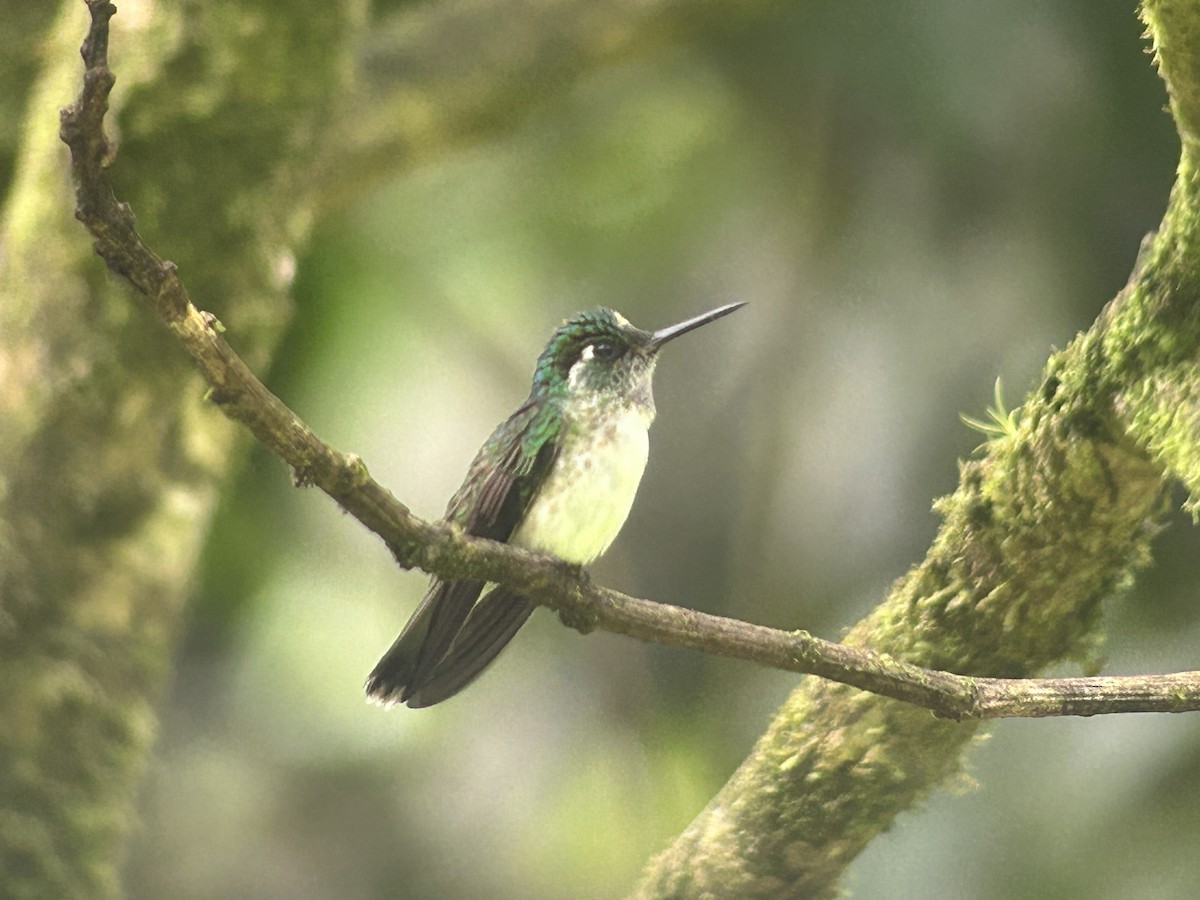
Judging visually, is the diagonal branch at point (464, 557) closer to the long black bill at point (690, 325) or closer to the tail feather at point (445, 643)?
the tail feather at point (445, 643)

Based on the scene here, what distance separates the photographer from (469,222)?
4090mm

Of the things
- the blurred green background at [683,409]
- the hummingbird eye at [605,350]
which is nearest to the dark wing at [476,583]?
the hummingbird eye at [605,350]

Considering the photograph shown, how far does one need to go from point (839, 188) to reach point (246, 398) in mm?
2722

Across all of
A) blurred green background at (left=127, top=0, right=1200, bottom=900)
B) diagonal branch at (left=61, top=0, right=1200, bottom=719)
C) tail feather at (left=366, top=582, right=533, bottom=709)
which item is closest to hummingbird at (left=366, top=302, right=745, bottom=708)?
tail feather at (left=366, top=582, right=533, bottom=709)

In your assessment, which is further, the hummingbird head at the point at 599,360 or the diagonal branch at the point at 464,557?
the hummingbird head at the point at 599,360

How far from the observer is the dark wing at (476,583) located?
1876mm

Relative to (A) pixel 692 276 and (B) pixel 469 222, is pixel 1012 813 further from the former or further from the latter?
(B) pixel 469 222

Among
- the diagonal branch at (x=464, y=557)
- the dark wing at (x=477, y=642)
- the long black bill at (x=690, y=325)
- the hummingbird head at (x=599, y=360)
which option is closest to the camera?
the diagonal branch at (x=464, y=557)

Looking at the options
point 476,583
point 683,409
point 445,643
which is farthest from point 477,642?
point 683,409

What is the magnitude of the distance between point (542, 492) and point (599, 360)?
0.26 m

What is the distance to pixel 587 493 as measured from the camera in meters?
1.96

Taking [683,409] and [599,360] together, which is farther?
[683,409]

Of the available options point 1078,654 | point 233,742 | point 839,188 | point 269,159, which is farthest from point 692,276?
point 1078,654

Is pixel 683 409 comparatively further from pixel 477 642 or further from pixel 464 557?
pixel 464 557
